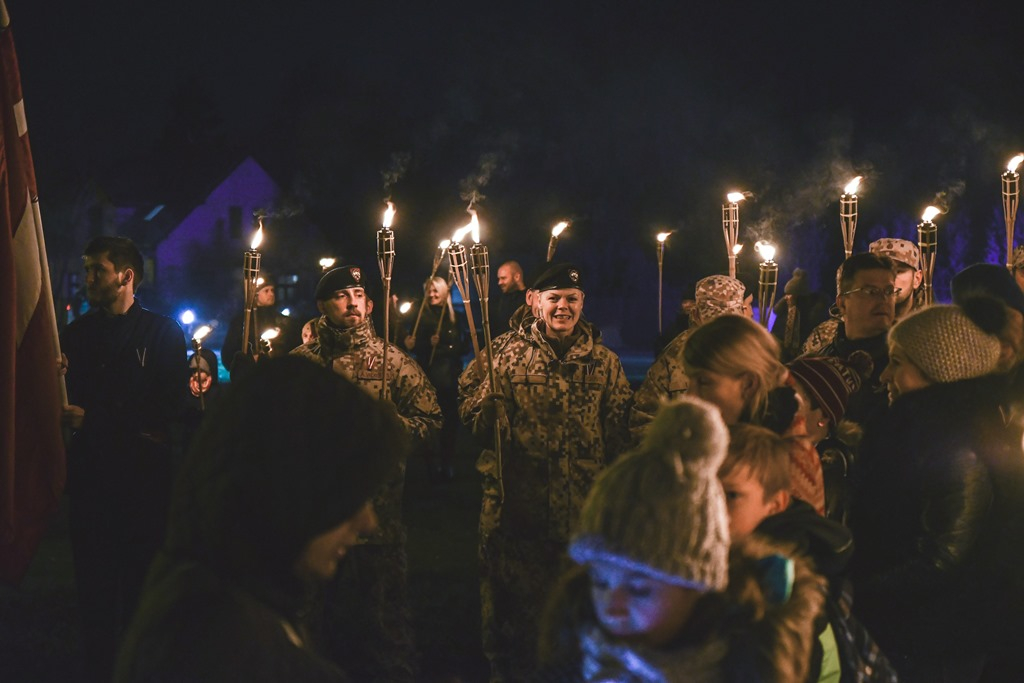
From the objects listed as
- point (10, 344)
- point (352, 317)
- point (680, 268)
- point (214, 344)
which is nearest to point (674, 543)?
point (10, 344)

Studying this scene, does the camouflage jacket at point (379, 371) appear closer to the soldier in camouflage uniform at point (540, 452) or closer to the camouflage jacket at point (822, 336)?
the soldier in camouflage uniform at point (540, 452)

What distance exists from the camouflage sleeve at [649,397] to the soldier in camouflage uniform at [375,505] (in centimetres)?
111

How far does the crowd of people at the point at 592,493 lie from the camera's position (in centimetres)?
189

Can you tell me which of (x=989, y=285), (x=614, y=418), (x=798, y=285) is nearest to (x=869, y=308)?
(x=989, y=285)

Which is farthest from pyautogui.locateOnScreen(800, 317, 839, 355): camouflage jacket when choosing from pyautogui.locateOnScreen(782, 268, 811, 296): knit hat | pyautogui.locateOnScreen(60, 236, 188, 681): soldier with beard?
pyautogui.locateOnScreen(60, 236, 188, 681): soldier with beard

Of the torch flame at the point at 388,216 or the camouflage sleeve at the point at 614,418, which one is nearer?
the camouflage sleeve at the point at 614,418

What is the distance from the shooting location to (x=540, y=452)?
5.80 metres

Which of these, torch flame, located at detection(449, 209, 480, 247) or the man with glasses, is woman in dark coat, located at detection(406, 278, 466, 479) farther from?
the man with glasses

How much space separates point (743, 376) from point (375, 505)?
108 inches

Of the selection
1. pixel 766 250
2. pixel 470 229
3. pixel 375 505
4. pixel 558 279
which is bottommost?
pixel 375 505

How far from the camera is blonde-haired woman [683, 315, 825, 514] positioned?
136 inches

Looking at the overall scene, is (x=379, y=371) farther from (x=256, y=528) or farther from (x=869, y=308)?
(x=256, y=528)

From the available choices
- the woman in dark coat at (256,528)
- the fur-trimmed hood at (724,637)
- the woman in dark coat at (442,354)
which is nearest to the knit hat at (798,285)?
the woman in dark coat at (442,354)

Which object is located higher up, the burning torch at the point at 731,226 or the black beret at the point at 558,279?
the burning torch at the point at 731,226
